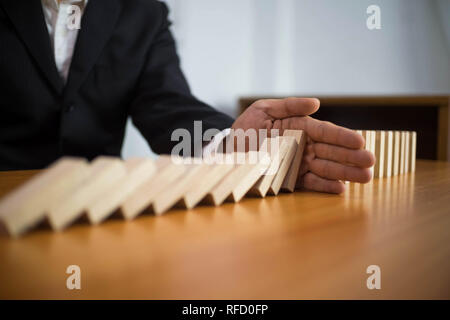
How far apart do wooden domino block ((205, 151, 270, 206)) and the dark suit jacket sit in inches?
17.6

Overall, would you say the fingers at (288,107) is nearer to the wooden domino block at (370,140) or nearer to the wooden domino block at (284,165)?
the wooden domino block at (284,165)

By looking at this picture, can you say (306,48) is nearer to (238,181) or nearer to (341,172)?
(341,172)

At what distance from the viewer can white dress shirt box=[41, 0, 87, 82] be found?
130 centimetres

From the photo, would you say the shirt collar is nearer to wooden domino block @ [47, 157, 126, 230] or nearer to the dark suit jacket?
the dark suit jacket

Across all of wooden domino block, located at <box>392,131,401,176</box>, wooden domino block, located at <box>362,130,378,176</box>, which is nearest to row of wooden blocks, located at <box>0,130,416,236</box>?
wooden domino block, located at <box>362,130,378,176</box>

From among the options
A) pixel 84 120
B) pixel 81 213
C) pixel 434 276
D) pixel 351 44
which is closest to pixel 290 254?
pixel 434 276

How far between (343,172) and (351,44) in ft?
7.19

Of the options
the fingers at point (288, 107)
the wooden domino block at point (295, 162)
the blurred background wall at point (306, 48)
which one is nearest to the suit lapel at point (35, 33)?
the fingers at point (288, 107)

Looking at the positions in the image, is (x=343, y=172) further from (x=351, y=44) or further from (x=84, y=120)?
(x=351, y=44)

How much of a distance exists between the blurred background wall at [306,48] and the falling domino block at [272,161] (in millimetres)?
1779

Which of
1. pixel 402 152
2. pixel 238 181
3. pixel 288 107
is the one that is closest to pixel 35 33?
pixel 288 107

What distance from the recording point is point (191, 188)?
53 cm

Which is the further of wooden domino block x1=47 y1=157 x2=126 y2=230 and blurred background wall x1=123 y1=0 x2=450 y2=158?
blurred background wall x1=123 y1=0 x2=450 y2=158

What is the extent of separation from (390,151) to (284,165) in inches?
14.9
